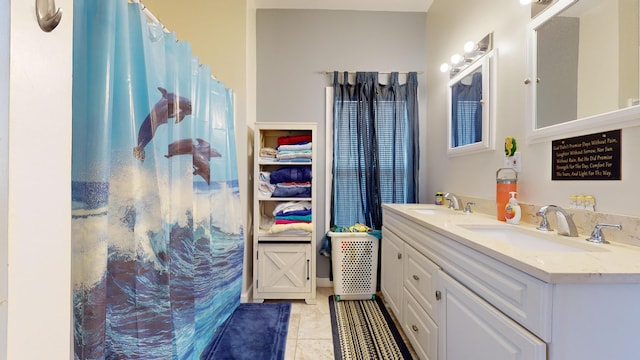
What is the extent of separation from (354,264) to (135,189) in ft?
5.81

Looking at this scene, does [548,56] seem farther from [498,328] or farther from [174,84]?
[174,84]

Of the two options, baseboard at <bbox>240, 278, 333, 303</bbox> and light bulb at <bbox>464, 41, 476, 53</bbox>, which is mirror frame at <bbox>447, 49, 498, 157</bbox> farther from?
baseboard at <bbox>240, 278, 333, 303</bbox>

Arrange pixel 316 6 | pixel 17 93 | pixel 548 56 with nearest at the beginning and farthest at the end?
pixel 17 93, pixel 548 56, pixel 316 6

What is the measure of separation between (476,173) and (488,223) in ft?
1.64

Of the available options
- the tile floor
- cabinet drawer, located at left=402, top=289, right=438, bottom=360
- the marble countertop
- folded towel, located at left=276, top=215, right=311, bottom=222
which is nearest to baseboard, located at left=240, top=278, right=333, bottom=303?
the tile floor

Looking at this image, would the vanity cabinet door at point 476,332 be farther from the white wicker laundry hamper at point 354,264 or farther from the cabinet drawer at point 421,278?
the white wicker laundry hamper at point 354,264

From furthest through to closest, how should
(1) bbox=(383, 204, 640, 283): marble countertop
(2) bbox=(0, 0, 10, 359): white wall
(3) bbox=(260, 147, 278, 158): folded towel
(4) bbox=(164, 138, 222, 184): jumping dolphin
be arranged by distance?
(3) bbox=(260, 147, 278, 158): folded towel → (4) bbox=(164, 138, 222, 184): jumping dolphin → (1) bbox=(383, 204, 640, 283): marble countertop → (2) bbox=(0, 0, 10, 359): white wall

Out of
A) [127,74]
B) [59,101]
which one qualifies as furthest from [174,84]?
[59,101]

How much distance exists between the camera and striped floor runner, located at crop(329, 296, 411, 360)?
158cm

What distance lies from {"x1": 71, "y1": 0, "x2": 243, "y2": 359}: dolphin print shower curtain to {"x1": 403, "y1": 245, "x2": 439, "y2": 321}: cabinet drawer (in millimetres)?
1169

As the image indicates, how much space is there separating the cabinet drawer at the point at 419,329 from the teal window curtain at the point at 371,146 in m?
0.90

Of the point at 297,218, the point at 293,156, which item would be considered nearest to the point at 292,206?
the point at 297,218

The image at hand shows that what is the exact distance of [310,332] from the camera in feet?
5.85

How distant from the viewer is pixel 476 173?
5.75 ft
